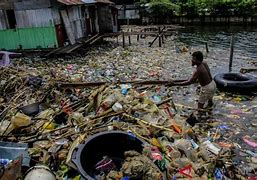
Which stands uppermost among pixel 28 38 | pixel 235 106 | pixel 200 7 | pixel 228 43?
pixel 200 7

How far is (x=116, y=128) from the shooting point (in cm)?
604

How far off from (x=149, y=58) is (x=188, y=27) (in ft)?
63.6

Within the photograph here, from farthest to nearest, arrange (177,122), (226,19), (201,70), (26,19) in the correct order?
(226,19), (26,19), (201,70), (177,122)

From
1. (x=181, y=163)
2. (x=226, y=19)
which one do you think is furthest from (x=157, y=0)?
(x=181, y=163)

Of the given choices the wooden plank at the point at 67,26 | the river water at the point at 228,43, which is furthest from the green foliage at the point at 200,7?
the wooden plank at the point at 67,26

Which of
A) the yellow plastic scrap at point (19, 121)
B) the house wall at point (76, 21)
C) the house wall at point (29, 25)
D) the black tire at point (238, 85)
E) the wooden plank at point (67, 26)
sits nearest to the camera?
the yellow plastic scrap at point (19, 121)

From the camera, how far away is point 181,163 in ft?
16.7

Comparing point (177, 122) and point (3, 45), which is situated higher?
point (3, 45)

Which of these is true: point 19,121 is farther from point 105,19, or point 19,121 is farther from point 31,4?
point 105,19

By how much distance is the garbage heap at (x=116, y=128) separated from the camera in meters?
4.97

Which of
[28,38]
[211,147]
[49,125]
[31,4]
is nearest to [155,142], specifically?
[211,147]

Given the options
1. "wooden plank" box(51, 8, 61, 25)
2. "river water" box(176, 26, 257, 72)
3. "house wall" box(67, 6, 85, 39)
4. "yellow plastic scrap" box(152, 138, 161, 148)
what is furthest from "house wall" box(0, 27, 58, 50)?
"yellow plastic scrap" box(152, 138, 161, 148)

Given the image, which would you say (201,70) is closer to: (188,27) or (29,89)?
(29,89)

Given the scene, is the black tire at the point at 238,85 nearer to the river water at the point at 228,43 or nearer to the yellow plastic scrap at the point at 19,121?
the river water at the point at 228,43
